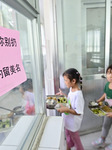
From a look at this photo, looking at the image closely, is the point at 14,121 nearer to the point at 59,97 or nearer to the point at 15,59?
the point at 15,59

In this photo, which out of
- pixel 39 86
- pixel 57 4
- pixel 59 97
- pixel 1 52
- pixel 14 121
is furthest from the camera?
pixel 57 4

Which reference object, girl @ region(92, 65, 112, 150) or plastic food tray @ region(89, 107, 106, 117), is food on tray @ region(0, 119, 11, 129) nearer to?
plastic food tray @ region(89, 107, 106, 117)

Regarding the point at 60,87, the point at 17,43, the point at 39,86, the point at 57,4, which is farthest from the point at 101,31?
the point at 17,43

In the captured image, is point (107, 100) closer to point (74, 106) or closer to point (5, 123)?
point (74, 106)

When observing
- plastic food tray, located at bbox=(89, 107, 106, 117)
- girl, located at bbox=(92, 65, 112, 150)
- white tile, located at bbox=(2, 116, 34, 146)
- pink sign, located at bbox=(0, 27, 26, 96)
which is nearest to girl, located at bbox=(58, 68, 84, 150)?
plastic food tray, located at bbox=(89, 107, 106, 117)

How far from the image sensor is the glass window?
476mm

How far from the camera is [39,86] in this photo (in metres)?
0.68

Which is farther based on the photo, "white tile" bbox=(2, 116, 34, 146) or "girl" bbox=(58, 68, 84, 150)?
"girl" bbox=(58, 68, 84, 150)

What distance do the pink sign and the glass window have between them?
0.07 meters

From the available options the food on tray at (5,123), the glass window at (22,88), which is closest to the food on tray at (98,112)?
the glass window at (22,88)

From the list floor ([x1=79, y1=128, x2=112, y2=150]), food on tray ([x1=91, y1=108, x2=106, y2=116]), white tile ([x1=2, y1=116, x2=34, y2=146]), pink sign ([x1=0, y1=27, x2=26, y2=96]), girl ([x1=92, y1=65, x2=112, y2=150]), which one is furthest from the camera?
floor ([x1=79, y1=128, x2=112, y2=150])

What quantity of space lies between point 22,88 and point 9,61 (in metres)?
0.22

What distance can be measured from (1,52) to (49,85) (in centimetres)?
122

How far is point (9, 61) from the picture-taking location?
15.0 inches
